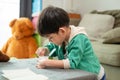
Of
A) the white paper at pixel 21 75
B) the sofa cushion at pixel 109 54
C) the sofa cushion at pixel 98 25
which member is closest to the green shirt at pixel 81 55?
the white paper at pixel 21 75

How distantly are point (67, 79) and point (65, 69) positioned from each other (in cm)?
14

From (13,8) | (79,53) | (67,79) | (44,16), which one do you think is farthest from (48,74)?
(13,8)

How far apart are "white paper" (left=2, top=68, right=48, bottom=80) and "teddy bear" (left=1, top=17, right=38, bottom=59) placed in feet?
5.20

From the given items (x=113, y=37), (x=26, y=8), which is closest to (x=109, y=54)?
(x=113, y=37)

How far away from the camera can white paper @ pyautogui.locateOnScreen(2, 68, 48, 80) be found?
71cm

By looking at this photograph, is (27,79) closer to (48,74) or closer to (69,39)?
(48,74)

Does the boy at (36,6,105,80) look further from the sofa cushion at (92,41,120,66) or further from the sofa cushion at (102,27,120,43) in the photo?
the sofa cushion at (102,27,120,43)

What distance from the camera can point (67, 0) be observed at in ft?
10.6

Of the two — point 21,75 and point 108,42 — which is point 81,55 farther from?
point 108,42

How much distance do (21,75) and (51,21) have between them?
0.29 metres

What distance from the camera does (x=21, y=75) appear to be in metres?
0.75

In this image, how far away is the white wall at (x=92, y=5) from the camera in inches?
110

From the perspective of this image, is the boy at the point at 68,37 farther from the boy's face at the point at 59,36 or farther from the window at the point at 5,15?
the window at the point at 5,15

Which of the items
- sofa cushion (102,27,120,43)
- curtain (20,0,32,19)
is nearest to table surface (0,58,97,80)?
sofa cushion (102,27,120,43)
